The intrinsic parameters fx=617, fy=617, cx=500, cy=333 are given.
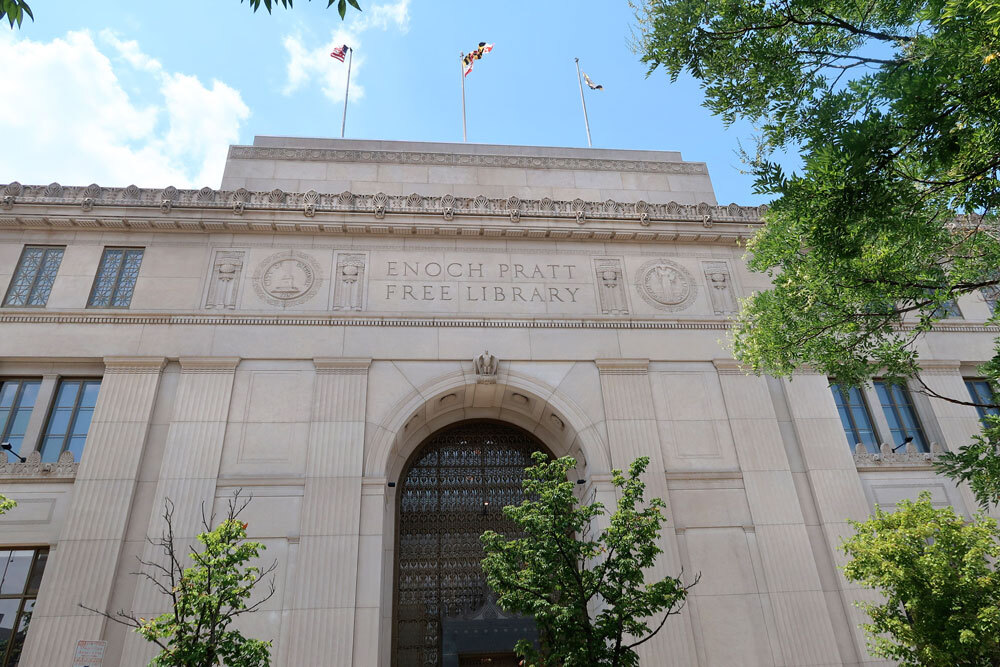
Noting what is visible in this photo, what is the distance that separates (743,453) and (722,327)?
3.88 metres

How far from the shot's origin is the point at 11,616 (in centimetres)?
1388

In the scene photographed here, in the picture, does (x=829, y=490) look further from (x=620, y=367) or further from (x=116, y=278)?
(x=116, y=278)

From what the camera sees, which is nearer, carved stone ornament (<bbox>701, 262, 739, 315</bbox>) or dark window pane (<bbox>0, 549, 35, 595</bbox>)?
dark window pane (<bbox>0, 549, 35, 595</bbox>)

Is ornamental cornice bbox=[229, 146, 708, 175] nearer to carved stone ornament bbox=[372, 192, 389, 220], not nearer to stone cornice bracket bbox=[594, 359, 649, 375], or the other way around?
carved stone ornament bbox=[372, 192, 389, 220]

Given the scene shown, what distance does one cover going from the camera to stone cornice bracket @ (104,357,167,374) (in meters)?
16.4

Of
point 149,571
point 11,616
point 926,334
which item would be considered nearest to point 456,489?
point 149,571

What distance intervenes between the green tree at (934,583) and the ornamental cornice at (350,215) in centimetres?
1021

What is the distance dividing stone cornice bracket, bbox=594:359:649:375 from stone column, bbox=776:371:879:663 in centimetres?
397

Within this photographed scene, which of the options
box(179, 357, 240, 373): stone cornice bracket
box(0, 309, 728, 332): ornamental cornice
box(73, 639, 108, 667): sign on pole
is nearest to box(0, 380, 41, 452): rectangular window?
box(0, 309, 728, 332): ornamental cornice

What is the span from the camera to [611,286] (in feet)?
62.3

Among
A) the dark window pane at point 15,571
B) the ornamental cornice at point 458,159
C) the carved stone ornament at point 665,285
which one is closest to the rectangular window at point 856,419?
the carved stone ornament at point 665,285

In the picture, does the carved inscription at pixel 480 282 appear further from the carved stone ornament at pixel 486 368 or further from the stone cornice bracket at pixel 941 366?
the stone cornice bracket at pixel 941 366

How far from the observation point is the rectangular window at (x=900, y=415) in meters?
18.5

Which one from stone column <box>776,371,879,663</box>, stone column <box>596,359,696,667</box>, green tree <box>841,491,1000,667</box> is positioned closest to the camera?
green tree <box>841,491,1000,667</box>
